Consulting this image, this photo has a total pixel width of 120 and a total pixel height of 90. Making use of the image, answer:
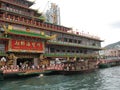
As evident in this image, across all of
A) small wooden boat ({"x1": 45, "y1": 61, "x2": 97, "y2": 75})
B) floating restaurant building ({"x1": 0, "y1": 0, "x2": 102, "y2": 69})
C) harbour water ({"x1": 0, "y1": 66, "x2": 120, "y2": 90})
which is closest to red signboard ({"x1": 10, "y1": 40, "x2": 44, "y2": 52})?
floating restaurant building ({"x1": 0, "y1": 0, "x2": 102, "y2": 69})

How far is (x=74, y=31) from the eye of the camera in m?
54.4

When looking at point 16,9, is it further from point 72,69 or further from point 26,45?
point 72,69

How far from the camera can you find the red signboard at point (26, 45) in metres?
35.1

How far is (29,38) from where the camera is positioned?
37844 mm

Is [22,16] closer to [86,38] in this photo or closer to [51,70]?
[51,70]

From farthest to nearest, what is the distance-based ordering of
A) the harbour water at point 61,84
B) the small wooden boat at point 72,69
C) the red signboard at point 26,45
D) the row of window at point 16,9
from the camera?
1. the row of window at point 16,9
2. the red signboard at point 26,45
3. the small wooden boat at point 72,69
4. the harbour water at point 61,84

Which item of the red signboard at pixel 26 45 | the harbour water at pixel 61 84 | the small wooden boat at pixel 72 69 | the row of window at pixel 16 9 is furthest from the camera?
the row of window at pixel 16 9

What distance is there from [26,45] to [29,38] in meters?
1.66

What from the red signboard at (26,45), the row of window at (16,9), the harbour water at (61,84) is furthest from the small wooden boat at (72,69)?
the row of window at (16,9)

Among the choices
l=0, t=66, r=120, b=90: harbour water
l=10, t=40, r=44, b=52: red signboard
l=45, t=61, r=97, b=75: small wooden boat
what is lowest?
l=0, t=66, r=120, b=90: harbour water

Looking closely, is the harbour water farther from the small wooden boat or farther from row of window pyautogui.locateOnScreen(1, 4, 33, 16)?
row of window pyautogui.locateOnScreen(1, 4, 33, 16)

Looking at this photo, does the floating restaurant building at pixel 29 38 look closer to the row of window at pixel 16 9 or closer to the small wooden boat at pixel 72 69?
the row of window at pixel 16 9

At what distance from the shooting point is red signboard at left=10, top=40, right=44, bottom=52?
115 feet

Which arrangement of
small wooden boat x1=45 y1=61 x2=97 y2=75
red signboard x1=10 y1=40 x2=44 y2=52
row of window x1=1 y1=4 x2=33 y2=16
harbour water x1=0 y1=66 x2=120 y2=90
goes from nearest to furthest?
1. harbour water x1=0 y1=66 x2=120 y2=90
2. small wooden boat x1=45 y1=61 x2=97 y2=75
3. red signboard x1=10 y1=40 x2=44 y2=52
4. row of window x1=1 y1=4 x2=33 y2=16
